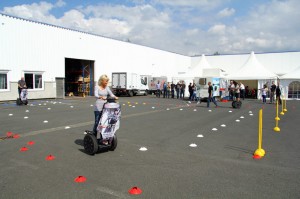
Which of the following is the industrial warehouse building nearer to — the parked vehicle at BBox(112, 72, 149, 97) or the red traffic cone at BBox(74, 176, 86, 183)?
the parked vehicle at BBox(112, 72, 149, 97)

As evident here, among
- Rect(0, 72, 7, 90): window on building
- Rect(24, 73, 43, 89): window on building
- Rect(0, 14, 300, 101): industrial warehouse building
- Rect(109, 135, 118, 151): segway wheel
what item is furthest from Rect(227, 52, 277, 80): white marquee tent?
Rect(109, 135, 118, 151): segway wheel

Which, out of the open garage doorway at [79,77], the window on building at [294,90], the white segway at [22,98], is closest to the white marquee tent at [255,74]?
the window on building at [294,90]

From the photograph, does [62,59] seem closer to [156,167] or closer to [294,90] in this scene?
[294,90]

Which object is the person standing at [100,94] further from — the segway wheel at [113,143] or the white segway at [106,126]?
the segway wheel at [113,143]

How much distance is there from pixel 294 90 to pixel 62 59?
933 inches

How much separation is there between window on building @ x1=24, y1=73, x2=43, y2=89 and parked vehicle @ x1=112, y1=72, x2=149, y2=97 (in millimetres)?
9221

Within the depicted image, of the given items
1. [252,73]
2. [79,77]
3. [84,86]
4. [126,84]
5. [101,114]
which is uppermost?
[252,73]

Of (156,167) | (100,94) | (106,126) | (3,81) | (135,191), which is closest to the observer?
(135,191)

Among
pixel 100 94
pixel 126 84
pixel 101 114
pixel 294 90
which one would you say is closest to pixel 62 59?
pixel 126 84

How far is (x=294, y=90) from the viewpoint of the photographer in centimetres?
2803

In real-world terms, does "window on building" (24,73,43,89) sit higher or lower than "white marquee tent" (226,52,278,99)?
lower

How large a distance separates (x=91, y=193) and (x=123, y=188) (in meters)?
0.51

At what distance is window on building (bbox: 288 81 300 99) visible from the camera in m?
27.7

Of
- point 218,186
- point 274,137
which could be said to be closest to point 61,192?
point 218,186
